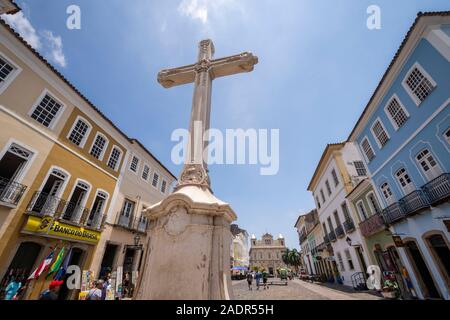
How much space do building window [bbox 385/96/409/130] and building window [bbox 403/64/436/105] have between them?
0.82 meters

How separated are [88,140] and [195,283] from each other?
45.8 ft

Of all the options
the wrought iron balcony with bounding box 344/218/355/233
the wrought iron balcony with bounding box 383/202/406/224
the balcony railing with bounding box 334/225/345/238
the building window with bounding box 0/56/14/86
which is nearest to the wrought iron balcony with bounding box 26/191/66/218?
the building window with bounding box 0/56/14/86

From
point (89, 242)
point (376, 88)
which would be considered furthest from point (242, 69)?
point (89, 242)

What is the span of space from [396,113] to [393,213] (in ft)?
17.7

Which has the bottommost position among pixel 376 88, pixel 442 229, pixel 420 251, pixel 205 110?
pixel 420 251

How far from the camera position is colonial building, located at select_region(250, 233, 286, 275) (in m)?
70.4

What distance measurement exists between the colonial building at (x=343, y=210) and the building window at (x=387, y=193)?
14.2 ft

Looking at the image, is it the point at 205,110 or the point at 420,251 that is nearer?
the point at 205,110

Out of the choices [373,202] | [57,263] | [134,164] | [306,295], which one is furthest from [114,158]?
[373,202]

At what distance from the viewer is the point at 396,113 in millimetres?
11109

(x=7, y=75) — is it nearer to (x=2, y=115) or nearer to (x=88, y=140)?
(x=2, y=115)

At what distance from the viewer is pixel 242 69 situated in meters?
6.51

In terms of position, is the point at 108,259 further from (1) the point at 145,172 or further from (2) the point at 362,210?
(2) the point at 362,210
